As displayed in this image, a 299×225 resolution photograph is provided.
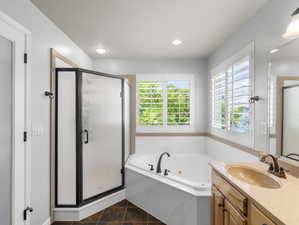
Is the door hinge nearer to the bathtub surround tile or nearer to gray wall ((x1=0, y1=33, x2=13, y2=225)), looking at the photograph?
gray wall ((x1=0, y1=33, x2=13, y2=225))

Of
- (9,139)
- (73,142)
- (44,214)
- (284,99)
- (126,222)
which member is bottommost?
(126,222)

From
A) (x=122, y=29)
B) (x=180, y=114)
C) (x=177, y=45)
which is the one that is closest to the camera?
(x=122, y=29)

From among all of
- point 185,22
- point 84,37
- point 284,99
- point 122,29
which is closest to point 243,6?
point 185,22

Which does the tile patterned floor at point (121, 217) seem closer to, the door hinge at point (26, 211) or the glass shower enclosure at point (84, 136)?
the glass shower enclosure at point (84, 136)

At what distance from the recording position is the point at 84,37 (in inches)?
100.0

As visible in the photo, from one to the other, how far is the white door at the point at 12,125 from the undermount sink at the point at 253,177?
1936 millimetres

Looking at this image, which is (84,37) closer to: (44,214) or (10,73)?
(10,73)

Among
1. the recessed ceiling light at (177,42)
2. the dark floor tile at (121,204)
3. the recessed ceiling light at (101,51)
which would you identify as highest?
the recessed ceiling light at (101,51)

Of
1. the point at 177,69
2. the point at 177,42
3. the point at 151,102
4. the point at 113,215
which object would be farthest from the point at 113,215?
the point at 177,69

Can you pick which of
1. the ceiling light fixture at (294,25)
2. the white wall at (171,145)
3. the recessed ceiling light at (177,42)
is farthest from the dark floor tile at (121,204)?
the ceiling light fixture at (294,25)

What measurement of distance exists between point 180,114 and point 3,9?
2.97m

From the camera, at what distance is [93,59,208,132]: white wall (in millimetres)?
3525

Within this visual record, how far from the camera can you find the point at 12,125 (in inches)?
58.8

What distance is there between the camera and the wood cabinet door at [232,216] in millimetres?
1095
